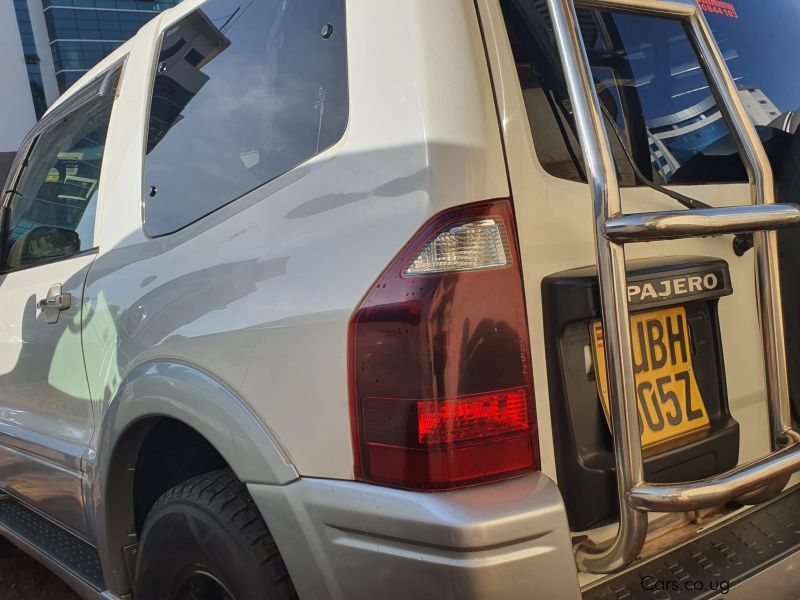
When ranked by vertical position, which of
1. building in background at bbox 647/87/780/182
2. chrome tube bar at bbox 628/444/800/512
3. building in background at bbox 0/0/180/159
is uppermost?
building in background at bbox 0/0/180/159

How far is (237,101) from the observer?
1.78 meters

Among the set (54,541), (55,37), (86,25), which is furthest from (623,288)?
(55,37)

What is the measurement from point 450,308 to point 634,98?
0.82 metres

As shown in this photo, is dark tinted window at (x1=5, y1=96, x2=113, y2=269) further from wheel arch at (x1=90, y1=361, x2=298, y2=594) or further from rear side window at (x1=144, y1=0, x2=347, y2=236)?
wheel arch at (x1=90, y1=361, x2=298, y2=594)

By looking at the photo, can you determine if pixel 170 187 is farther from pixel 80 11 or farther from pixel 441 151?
pixel 80 11

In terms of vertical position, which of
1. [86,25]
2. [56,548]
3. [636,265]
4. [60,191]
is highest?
[86,25]

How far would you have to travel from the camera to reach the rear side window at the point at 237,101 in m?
1.54

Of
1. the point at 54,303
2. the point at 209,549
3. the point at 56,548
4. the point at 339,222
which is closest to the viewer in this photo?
the point at 339,222

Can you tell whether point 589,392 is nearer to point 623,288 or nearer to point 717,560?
point 623,288

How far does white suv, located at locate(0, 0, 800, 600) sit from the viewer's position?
1.28m

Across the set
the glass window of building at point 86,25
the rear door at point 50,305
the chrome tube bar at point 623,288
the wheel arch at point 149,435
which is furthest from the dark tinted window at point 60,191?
the glass window of building at point 86,25

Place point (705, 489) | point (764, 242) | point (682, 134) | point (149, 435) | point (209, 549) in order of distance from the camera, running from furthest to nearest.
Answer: point (149, 435)
point (682, 134)
point (209, 549)
point (764, 242)
point (705, 489)

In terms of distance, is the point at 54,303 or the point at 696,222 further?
the point at 54,303

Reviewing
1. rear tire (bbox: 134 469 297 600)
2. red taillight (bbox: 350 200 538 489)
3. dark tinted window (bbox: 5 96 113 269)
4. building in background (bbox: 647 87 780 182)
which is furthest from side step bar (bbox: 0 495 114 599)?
building in background (bbox: 647 87 780 182)
